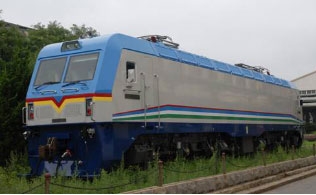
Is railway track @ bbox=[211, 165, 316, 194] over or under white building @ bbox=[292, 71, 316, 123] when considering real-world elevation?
under

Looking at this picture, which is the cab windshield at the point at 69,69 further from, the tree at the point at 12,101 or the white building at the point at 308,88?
the white building at the point at 308,88

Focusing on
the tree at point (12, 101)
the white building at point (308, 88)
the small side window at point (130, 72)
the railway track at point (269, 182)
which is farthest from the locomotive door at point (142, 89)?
the white building at point (308, 88)

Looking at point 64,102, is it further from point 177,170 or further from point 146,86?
point 177,170

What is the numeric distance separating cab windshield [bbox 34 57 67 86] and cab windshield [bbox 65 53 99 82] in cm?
31

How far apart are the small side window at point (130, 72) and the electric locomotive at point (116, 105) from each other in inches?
1.0

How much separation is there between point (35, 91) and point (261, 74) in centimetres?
1251

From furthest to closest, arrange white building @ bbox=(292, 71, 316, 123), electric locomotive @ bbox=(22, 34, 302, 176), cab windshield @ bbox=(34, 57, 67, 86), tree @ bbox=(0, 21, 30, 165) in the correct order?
white building @ bbox=(292, 71, 316, 123) < tree @ bbox=(0, 21, 30, 165) < cab windshield @ bbox=(34, 57, 67, 86) < electric locomotive @ bbox=(22, 34, 302, 176)

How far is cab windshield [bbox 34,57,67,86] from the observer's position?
1221cm

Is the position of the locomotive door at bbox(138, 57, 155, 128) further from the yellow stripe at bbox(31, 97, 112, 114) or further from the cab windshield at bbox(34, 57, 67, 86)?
the cab windshield at bbox(34, 57, 67, 86)

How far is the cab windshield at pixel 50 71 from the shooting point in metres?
12.2

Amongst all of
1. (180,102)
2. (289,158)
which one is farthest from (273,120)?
(180,102)

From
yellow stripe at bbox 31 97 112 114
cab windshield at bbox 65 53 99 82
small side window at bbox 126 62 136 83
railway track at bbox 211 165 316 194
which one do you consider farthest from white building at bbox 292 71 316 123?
yellow stripe at bbox 31 97 112 114

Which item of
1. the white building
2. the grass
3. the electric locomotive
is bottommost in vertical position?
the grass

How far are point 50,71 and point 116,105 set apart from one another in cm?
241
